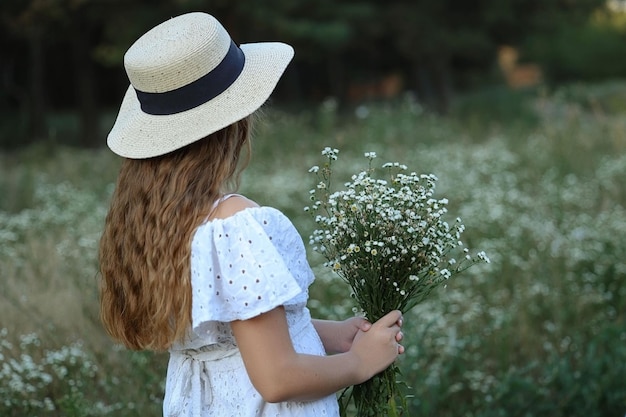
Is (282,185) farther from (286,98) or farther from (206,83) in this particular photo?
(286,98)

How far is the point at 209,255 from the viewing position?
2012 millimetres

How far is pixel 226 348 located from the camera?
2.22 m

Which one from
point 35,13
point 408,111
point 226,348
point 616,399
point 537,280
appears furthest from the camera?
point 35,13

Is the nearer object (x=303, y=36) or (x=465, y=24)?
(x=303, y=36)

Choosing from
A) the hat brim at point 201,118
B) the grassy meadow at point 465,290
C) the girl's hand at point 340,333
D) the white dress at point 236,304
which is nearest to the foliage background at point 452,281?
the grassy meadow at point 465,290

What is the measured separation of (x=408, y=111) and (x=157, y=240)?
9466mm

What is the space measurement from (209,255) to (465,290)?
369 centimetres

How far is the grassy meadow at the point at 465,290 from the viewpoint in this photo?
13.0 ft

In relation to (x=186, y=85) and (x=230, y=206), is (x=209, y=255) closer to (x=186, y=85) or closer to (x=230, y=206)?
(x=230, y=206)

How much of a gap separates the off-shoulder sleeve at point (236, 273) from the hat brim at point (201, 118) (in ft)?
0.74

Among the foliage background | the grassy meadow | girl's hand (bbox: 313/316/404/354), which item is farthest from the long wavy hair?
the foliage background

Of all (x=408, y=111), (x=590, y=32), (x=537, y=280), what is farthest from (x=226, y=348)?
(x=590, y=32)

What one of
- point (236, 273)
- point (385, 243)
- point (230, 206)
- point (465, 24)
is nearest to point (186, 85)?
point (230, 206)

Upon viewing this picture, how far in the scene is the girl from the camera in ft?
6.51
